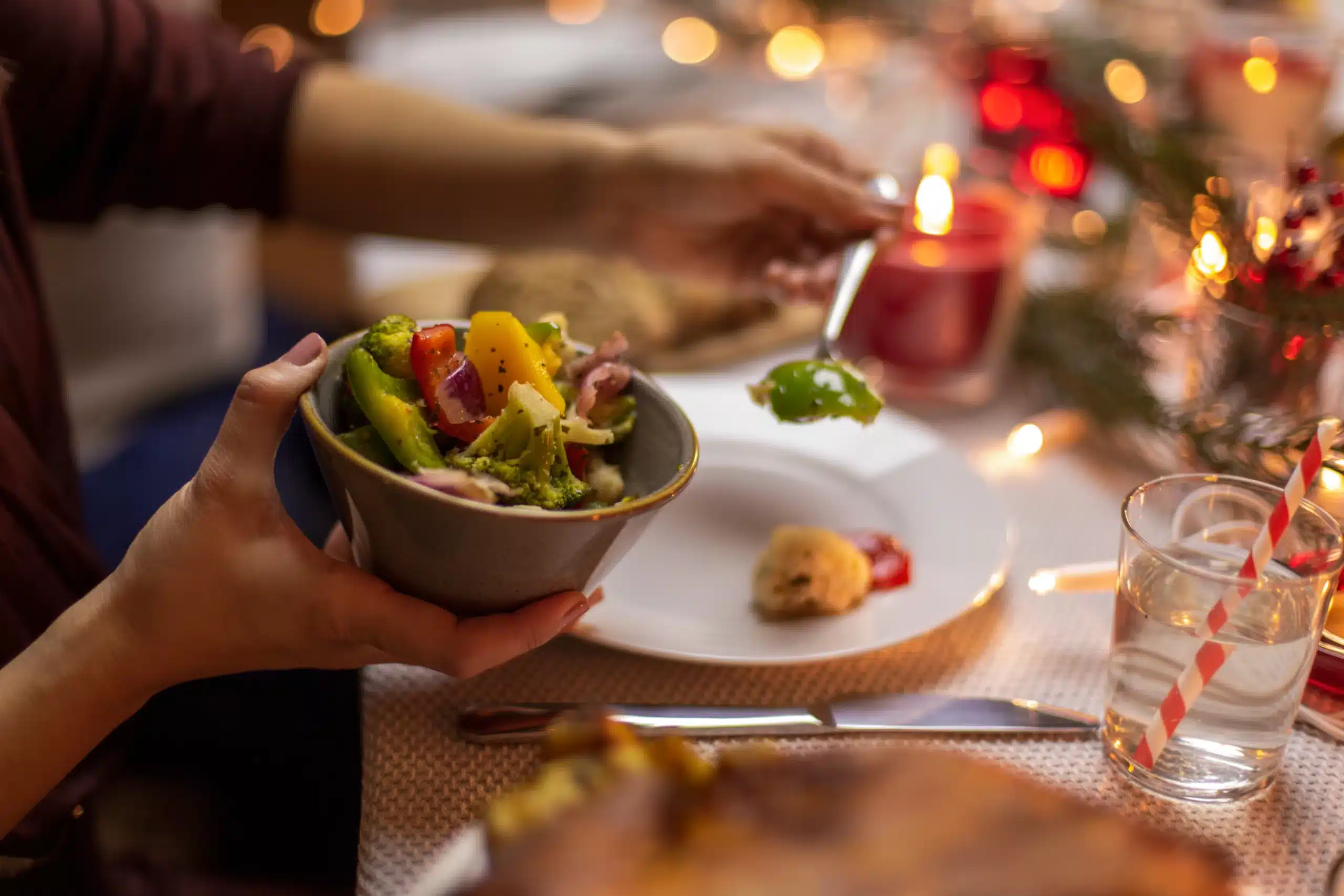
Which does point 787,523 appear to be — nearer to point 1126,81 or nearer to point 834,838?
point 834,838

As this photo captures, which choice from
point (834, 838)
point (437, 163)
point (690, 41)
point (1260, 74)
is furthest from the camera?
point (690, 41)

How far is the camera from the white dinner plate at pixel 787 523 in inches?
27.9

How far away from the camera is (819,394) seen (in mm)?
770

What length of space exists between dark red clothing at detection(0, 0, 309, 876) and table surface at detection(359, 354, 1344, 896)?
10.3 inches

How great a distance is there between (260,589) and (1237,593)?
51cm

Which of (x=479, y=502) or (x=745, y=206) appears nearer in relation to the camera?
(x=479, y=502)

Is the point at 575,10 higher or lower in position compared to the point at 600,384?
lower

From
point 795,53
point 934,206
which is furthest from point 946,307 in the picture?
point 795,53

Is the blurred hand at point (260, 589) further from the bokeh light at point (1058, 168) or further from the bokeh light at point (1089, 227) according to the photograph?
the bokeh light at point (1058, 168)

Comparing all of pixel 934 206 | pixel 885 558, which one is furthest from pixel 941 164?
pixel 885 558

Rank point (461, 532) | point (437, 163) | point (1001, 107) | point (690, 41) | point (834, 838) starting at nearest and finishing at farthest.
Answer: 1. point (834, 838)
2. point (461, 532)
3. point (437, 163)
4. point (1001, 107)
5. point (690, 41)

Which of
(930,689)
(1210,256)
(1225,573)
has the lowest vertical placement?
(930,689)

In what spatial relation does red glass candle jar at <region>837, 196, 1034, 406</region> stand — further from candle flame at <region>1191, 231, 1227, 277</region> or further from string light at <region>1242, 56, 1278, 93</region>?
string light at <region>1242, 56, 1278, 93</region>

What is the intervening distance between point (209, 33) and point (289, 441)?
47 cm
